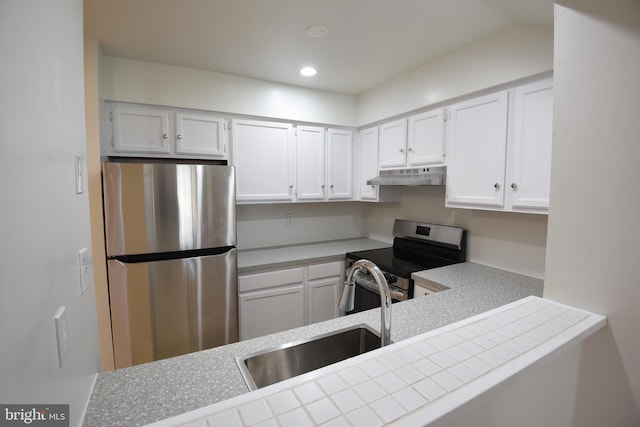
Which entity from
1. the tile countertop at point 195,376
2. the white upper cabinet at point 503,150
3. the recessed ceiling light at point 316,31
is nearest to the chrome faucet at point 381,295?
the tile countertop at point 195,376

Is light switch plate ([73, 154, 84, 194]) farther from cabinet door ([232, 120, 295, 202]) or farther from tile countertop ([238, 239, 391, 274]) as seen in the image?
cabinet door ([232, 120, 295, 202])

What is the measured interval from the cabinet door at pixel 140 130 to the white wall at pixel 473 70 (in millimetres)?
1918

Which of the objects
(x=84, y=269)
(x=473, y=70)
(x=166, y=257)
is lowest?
(x=166, y=257)

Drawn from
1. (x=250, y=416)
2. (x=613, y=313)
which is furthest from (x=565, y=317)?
(x=250, y=416)

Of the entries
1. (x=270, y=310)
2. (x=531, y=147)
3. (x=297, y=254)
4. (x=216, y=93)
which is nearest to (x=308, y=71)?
(x=216, y=93)

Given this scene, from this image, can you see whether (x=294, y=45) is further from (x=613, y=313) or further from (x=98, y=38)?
(x=613, y=313)

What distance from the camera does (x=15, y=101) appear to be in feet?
1.36

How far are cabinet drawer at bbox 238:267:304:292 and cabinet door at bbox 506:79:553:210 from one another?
1.72 meters

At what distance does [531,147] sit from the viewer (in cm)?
169

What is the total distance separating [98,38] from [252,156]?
127 cm

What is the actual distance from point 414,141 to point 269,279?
170cm

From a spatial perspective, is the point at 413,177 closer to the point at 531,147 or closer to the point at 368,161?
the point at 368,161

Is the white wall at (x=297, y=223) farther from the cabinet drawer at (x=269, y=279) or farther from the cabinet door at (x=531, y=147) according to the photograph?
the cabinet door at (x=531, y=147)

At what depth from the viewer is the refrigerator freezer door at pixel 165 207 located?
1.83 m
